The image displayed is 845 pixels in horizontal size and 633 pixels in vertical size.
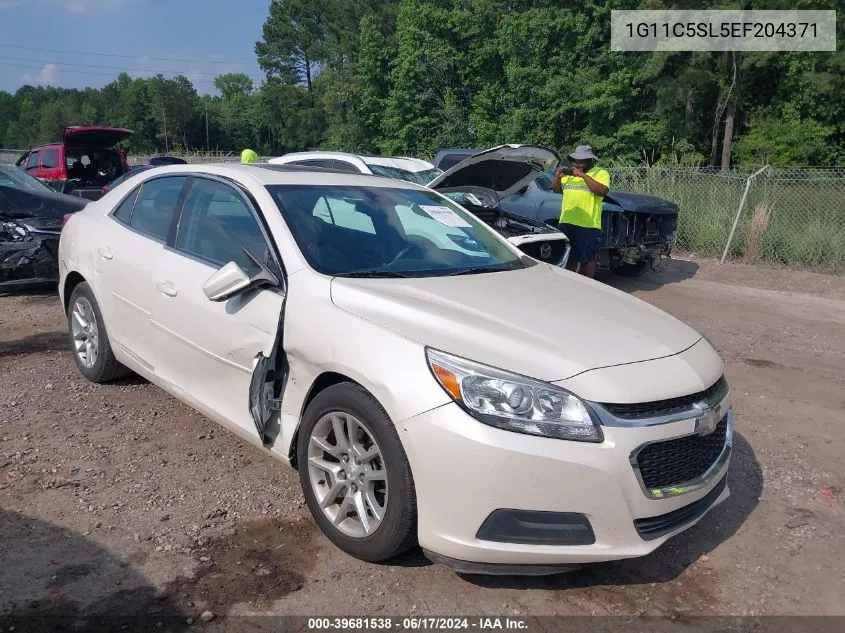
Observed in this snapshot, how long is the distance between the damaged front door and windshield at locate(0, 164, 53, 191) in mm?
5789

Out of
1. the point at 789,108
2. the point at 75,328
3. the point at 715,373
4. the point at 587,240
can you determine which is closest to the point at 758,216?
the point at 587,240

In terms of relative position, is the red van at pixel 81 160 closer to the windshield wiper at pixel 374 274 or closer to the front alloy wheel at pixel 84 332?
the front alloy wheel at pixel 84 332

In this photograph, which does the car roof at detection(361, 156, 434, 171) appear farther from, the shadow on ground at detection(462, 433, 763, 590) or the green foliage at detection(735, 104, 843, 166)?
the green foliage at detection(735, 104, 843, 166)

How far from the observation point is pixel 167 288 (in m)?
3.84

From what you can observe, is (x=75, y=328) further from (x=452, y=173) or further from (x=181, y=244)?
(x=452, y=173)

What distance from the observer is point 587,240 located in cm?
808

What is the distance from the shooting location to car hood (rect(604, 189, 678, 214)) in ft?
30.1

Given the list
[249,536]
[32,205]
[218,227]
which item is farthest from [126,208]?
[32,205]

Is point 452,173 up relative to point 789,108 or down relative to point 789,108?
down

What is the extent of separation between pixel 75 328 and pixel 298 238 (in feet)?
8.40

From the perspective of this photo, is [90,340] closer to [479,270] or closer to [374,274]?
[374,274]

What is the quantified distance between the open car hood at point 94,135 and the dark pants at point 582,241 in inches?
435

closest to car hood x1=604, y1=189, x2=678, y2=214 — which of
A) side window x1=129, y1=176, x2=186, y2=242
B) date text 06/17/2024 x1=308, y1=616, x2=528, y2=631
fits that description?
side window x1=129, y1=176, x2=186, y2=242

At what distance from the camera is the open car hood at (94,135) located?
14791mm
